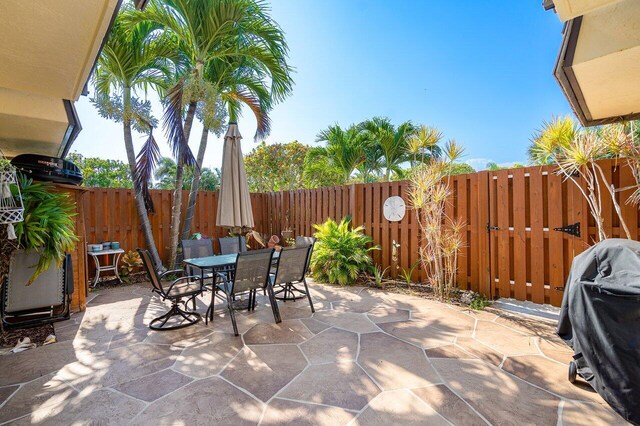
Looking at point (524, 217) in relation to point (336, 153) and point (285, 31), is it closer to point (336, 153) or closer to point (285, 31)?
point (285, 31)

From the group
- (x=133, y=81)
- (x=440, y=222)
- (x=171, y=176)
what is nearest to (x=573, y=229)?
(x=440, y=222)

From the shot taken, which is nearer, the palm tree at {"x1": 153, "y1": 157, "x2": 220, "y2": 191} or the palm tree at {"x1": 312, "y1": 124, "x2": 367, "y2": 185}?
the palm tree at {"x1": 312, "y1": 124, "x2": 367, "y2": 185}

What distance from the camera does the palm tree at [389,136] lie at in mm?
11641

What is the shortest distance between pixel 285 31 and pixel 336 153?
5.87 meters

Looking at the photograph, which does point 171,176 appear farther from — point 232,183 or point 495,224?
point 495,224

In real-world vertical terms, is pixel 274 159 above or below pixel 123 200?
above

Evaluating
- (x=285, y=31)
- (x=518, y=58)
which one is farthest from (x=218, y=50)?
(x=518, y=58)

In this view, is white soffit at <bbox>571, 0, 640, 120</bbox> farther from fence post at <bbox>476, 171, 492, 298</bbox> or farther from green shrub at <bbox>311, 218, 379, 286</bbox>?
green shrub at <bbox>311, 218, 379, 286</bbox>

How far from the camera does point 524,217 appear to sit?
3914 mm

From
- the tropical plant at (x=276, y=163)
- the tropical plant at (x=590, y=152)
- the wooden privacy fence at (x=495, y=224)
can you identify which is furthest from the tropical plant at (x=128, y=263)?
the tropical plant at (x=276, y=163)

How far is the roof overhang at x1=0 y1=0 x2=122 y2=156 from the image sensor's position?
1.91m

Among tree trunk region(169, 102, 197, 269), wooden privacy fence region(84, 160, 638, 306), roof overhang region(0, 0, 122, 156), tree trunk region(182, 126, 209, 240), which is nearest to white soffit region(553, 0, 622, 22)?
wooden privacy fence region(84, 160, 638, 306)

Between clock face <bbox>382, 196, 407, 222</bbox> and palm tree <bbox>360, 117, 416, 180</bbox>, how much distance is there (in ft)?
22.6

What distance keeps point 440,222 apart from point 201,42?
5.80 meters
